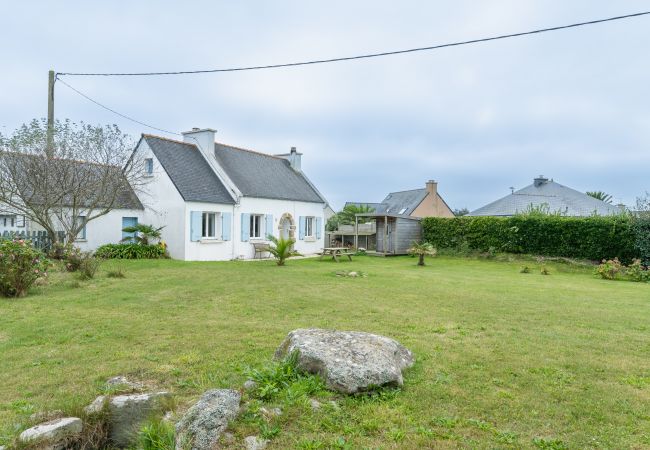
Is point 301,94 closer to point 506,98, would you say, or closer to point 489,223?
point 506,98

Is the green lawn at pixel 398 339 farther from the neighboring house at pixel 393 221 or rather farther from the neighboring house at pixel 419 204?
the neighboring house at pixel 419 204

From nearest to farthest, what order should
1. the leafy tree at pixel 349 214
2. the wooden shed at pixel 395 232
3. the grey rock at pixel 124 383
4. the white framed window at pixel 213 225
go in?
the grey rock at pixel 124 383 → the white framed window at pixel 213 225 → the wooden shed at pixel 395 232 → the leafy tree at pixel 349 214

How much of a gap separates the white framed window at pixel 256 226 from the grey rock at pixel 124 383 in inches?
728

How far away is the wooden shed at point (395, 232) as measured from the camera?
25.7 meters

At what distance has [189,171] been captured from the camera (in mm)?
20984

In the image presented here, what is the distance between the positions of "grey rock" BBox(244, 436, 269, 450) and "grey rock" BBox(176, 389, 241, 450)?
208 millimetres

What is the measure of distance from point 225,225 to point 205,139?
16.3ft

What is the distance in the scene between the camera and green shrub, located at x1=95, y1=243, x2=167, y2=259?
18141 millimetres

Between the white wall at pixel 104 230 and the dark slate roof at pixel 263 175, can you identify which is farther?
the dark slate roof at pixel 263 175

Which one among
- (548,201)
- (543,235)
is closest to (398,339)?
(543,235)

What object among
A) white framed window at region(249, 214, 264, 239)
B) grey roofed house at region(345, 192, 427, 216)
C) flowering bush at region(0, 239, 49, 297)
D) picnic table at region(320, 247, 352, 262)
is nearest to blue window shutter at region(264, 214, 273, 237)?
white framed window at region(249, 214, 264, 239)

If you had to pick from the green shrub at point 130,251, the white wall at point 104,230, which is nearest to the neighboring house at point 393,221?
the green shrub at point 130,251

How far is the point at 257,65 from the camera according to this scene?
12648 millimetres

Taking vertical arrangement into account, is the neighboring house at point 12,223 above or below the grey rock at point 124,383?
above
